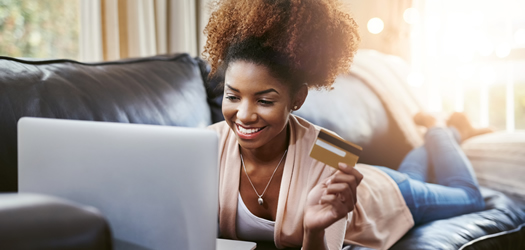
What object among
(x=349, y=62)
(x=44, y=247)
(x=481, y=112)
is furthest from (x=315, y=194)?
(x=481, y=112)

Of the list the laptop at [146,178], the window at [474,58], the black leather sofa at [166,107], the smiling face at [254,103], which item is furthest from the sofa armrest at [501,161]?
the laptop at [146,178]

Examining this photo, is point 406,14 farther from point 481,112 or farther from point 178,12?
point 178,12

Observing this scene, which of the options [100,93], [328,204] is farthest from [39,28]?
[328,204]

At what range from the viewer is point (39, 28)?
1.81 meters

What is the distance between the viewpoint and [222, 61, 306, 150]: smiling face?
750 mm

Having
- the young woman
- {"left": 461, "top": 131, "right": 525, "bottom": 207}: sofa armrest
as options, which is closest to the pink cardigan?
the young woman

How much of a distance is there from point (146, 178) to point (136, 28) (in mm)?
1395

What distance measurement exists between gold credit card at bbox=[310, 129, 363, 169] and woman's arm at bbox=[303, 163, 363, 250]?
0.06 ft

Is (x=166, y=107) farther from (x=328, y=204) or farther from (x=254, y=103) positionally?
(x=328, y=204)

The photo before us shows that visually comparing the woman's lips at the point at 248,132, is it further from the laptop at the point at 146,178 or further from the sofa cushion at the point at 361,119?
the sofa cushion at the point at 361,119

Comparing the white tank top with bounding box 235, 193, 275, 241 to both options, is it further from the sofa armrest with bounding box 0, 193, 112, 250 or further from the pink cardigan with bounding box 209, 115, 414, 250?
the sofa armrest with bounding box 0, 193, 112, 250

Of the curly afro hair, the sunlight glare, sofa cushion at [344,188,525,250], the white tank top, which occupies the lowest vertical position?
sofa cushion at [344,188,525,250]

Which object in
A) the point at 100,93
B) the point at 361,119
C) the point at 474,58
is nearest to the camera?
the point at 100,93

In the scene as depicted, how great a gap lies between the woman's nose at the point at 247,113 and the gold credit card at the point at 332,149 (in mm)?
158
